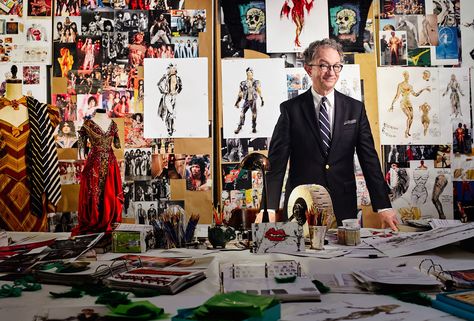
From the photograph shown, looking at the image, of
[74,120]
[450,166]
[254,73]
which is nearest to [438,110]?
[450,166]

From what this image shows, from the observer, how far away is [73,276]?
1376 millimetres

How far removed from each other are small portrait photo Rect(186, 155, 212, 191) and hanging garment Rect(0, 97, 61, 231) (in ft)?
3.06

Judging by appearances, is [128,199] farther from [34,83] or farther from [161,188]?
[34,83]

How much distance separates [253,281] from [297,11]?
2.93 meters

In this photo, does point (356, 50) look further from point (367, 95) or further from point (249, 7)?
point (249, 7)

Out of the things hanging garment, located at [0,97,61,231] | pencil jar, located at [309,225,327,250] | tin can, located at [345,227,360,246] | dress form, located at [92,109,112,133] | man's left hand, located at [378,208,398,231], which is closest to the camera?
pencil jar, located at [309,225,327,250]

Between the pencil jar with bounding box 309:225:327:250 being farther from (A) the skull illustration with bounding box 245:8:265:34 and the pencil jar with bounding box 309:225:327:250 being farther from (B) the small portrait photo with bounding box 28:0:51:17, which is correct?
(B) the small portrait photo with bounding box 28:0:51:17

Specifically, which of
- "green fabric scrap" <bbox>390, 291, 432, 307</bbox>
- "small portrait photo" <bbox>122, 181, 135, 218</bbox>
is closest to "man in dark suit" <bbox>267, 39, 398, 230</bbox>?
"small portrait photo" <bbox>122, 181, 135, 218</bbox>

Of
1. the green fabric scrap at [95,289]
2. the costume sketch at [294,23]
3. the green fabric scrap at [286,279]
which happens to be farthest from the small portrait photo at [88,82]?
the green fabric scrap at [286,279]

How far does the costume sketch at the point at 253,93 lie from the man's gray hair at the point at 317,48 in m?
0.19

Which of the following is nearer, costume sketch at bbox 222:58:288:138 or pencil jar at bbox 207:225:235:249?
pencil jar at bbox 207:225:235:249

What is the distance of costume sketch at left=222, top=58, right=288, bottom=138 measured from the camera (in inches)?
147

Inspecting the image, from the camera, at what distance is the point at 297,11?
12.4 feet

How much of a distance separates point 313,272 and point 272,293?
0.36 metres
